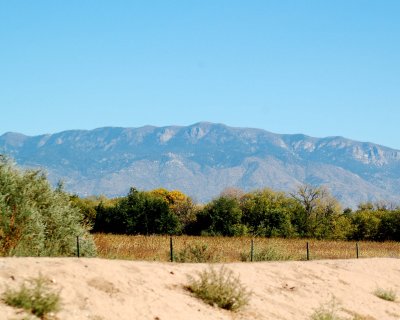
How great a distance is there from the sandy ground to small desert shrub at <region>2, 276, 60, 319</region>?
0.21 metres

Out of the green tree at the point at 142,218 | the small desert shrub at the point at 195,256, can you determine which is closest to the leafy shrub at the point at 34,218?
the small desert shrub at the point at 195,256

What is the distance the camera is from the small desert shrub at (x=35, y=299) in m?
13.1

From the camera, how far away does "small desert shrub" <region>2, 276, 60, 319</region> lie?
43.0ft

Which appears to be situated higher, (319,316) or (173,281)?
(173,281)

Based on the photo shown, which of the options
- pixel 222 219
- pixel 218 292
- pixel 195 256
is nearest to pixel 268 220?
pixel 222 219

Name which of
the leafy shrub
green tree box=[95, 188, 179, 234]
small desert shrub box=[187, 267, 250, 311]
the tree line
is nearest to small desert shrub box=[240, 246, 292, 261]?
the leafy shrub

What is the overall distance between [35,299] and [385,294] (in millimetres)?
16071

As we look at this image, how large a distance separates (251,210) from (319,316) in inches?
2143

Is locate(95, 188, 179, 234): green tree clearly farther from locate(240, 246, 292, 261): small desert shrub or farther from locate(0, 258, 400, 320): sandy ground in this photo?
locate(0, 258, 400, 320): sandy ground

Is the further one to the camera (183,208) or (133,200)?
(183,208)

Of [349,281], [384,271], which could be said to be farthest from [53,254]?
[384,271]

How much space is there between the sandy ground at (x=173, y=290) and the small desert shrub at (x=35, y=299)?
0.21 metres

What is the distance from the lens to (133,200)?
71.2 meters

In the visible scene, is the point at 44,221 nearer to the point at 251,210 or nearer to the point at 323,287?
the point at 323,287
